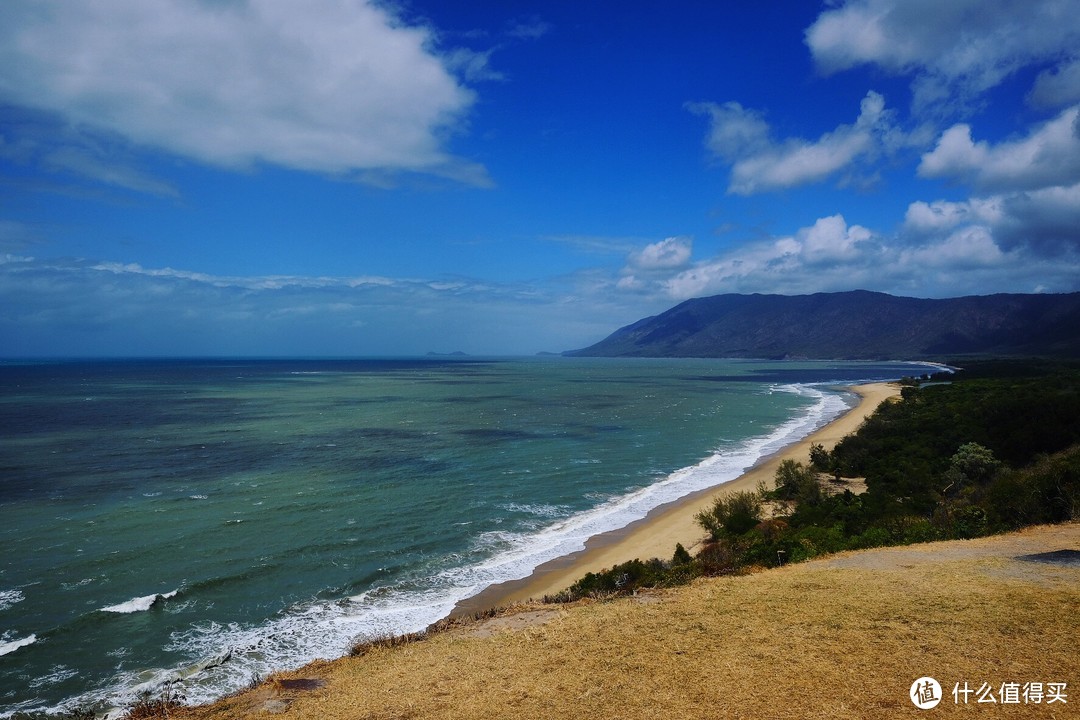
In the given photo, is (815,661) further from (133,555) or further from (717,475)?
(717,475)

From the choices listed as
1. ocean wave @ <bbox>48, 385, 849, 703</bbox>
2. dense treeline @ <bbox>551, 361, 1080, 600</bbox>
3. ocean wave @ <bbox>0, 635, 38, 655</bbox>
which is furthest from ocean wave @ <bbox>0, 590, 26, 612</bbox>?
dense treeline @ <bbox>551, 361, 1080, 600</bbox>

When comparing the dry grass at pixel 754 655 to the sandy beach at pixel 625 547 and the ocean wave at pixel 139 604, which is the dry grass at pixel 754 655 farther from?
the ocean wave at pixel 139 604

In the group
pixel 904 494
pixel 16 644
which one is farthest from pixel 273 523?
pixel 904 494

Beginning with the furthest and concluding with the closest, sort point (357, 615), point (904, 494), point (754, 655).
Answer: point (904, 494), point (357, 615), point (754, 655)

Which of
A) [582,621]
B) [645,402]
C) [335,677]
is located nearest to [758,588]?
[582,621]

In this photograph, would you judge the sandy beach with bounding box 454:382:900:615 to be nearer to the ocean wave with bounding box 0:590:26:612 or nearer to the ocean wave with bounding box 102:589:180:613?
the ocean wave with bounding box 102:589:180:613

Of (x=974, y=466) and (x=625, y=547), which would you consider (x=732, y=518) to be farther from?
(x=974, y=466)
